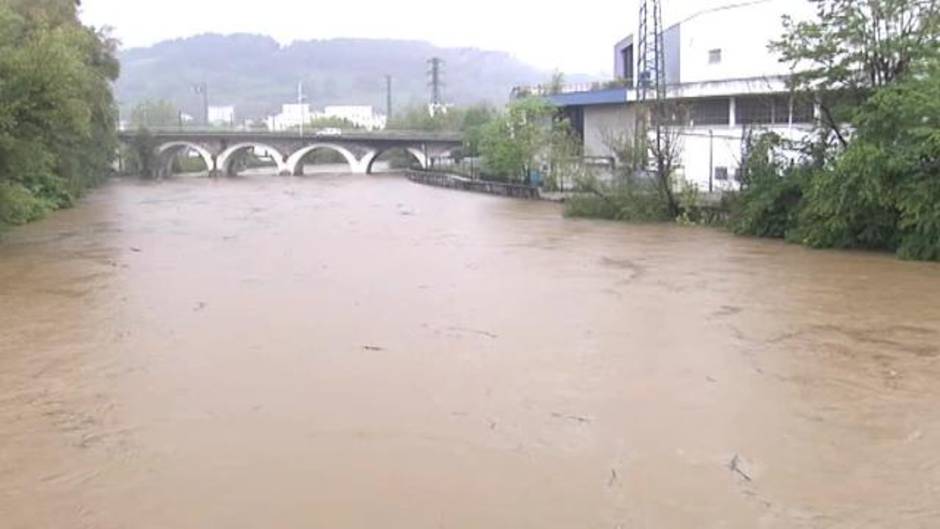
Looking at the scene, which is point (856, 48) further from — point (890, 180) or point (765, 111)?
point (765, 111)

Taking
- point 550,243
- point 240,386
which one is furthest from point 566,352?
point 550,243

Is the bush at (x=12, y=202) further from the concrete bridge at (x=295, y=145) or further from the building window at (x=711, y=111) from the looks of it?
the concrete bridge at (x=295, y=145)

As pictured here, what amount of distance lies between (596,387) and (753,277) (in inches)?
474

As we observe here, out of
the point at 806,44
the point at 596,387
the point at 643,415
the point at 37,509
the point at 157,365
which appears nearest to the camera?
the point at 37,509

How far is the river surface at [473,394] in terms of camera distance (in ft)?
31.3

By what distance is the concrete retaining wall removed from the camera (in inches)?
2285

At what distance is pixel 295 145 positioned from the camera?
108 metres

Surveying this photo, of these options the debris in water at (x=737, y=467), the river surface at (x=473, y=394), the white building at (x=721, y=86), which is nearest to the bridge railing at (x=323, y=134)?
the white building at (x=721, y=86)

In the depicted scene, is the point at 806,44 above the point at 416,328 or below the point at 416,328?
above

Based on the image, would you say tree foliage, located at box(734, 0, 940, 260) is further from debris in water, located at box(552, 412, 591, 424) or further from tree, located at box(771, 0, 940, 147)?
debris in water, located at box(552, 412, 591, 424)

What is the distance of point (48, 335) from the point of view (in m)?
17.8

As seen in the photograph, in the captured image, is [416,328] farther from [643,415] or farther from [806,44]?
[806,44]

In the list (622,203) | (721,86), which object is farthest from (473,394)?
(721,86)

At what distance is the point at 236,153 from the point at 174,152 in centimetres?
731
